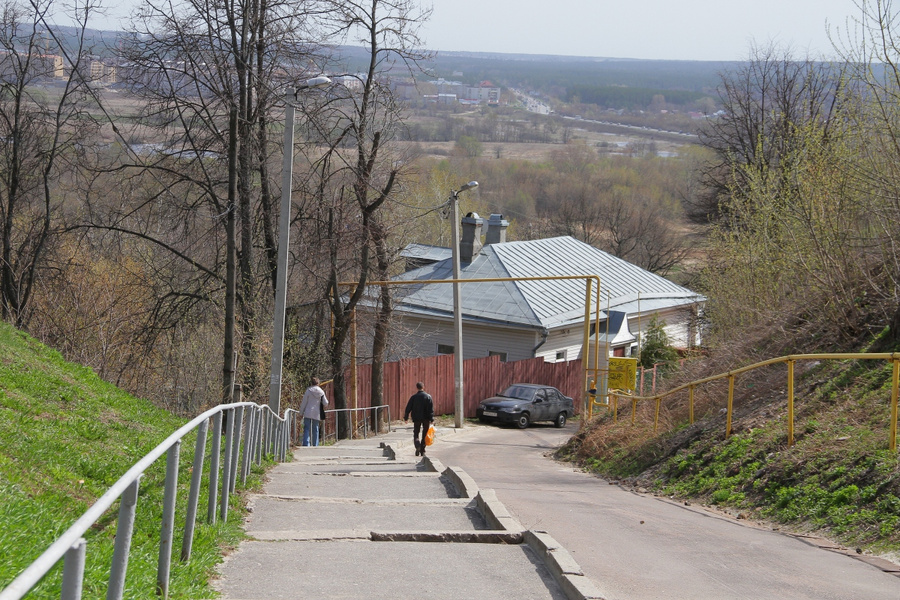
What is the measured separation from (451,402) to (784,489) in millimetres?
23283

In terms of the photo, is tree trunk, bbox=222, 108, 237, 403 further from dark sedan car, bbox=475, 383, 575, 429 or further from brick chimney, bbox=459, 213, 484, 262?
brick chimney, bbox=459, 213, 484, 262

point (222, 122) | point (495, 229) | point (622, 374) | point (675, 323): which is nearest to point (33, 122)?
point (222, 122)

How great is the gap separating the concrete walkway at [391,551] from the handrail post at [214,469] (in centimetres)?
33

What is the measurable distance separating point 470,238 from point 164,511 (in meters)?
34.9

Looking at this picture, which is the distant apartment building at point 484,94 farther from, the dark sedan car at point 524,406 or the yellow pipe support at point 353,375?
the yellow pipe support at point 353,375

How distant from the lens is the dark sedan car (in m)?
30.1

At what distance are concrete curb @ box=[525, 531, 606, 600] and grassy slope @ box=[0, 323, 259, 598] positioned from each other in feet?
6.80

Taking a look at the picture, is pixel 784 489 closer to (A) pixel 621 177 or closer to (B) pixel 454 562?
(B) pixel 454 562

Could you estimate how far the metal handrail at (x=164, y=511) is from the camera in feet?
7.77

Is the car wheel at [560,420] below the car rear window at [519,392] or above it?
below

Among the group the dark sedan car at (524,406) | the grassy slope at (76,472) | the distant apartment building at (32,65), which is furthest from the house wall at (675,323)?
the grassy slope at (76,472)

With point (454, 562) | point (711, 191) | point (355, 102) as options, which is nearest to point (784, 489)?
point (454, 562)

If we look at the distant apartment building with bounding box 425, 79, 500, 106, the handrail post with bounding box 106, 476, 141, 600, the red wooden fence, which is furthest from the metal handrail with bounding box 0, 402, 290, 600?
the distant apartment building with bounding box 425, 79, 500, 106

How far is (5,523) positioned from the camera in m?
4.60
